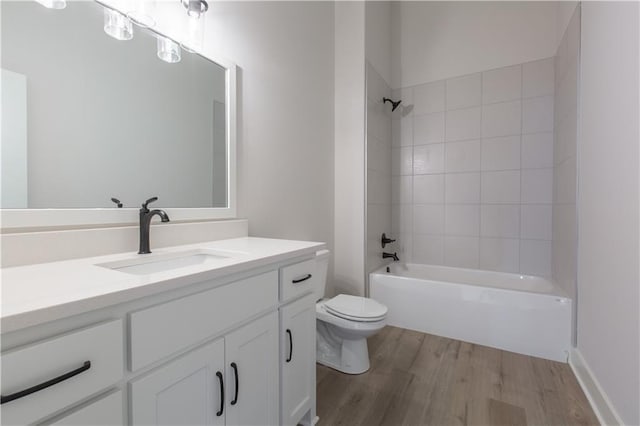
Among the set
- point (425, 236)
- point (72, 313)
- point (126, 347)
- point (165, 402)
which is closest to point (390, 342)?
point (425, 236)

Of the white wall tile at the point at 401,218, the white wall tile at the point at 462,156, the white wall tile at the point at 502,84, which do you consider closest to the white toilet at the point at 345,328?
the white wall tile at the point at 401,218

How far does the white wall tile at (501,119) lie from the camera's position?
2.60 meters

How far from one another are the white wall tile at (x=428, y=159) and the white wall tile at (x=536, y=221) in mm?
819

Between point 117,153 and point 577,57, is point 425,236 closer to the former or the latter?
point 577,57

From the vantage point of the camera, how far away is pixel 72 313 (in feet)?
1.73

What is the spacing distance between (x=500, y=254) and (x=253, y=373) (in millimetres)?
2529

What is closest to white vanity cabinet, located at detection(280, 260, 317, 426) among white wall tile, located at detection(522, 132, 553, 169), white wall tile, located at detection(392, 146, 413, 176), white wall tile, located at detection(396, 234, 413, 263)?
white wall tile, located at detection(396, 234, 413, 263)

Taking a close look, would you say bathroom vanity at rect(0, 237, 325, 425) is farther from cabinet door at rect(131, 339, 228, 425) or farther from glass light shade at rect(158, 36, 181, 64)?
glass light shade at rect(158, 36, 181, 64)

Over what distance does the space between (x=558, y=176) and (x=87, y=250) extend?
300 centimetres

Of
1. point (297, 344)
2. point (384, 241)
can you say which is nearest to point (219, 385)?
point (297, 344)

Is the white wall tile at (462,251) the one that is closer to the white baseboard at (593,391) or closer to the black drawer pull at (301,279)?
the white baseboard at (593,391)

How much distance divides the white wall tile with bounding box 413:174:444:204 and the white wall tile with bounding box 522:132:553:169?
0.70 m

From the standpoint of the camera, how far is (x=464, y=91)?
2.80 metres

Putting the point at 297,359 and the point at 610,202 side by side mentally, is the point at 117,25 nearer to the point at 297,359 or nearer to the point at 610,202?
the point at 297,359
